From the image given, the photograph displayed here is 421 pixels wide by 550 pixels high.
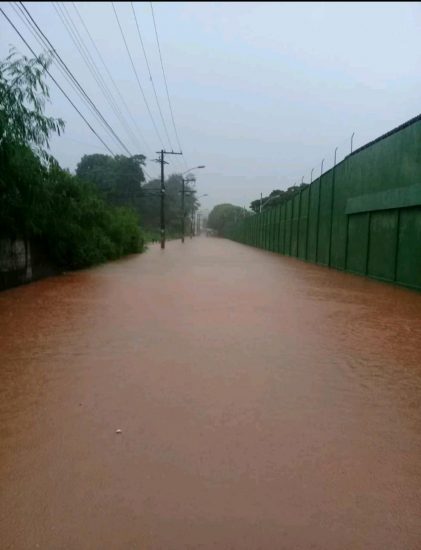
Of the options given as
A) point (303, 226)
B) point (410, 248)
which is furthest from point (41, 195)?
point (303, 226)

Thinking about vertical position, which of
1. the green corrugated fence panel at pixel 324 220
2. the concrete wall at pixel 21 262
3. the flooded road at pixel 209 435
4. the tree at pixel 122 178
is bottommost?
the flooded road at pixel 209 435

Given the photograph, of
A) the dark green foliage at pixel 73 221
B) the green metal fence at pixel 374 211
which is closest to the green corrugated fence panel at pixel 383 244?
the green metal fence at pixel 374 211

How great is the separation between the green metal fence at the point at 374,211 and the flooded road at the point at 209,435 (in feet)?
17.2

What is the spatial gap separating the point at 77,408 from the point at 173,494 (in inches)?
60.8

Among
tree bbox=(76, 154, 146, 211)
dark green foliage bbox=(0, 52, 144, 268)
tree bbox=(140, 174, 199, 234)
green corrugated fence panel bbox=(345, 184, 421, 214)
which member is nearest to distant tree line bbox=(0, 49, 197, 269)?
dark green foliage bbox=(0, 52, 144, 268)

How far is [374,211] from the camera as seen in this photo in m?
14.6

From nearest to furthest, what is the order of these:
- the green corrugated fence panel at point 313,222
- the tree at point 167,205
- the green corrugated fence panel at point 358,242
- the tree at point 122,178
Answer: the green corrugated fence panel at point 358,242
the green corrugated fence panel at point 313,222
the tree at point 122,178
the tree at point 167,205

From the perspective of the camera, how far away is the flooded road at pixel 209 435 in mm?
2467

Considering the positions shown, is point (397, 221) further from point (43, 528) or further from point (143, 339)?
point (43, 528)

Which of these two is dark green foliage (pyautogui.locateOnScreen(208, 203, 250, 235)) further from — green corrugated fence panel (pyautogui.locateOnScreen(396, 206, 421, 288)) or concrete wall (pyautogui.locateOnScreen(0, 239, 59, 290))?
green corrugated fence panel (pyautogui.locateOnScreen(396, 206, 421, 288))

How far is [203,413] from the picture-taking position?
3.88 meters

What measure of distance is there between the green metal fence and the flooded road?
526 centimetres

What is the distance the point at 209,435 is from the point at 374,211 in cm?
1256

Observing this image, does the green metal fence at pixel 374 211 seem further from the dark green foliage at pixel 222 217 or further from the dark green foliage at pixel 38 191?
the dark green foliage at pixel 222 217
